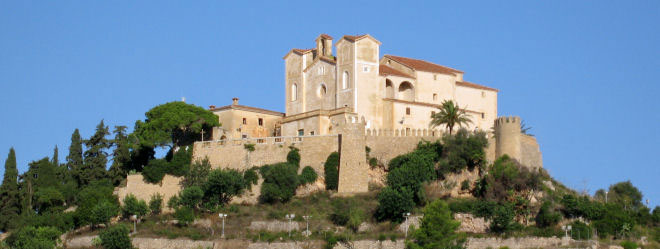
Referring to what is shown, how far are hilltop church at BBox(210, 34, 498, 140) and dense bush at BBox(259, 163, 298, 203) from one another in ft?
15.5

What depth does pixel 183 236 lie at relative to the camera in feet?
207

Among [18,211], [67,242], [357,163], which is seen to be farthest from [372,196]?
[18,211]

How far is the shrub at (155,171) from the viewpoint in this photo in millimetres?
69750

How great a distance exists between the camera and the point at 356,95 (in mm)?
70625

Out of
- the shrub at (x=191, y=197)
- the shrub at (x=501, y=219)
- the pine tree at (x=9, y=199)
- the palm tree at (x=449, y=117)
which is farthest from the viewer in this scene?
the pine tree at (x=9, y=199)

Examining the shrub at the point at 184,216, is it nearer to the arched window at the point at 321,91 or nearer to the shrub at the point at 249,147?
the shrub at the point at 249,147

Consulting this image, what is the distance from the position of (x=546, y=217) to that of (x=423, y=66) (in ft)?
57.9

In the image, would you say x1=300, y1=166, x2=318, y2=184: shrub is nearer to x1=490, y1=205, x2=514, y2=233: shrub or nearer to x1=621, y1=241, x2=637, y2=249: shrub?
x1=490, y1=205, x2=514, y2=233: shrub

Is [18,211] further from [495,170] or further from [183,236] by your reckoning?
[495,170]

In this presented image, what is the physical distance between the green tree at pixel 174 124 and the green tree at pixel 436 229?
18.6 metres

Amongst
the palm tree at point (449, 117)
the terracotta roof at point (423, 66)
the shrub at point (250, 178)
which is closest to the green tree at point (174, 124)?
the shrub at point (250, 178)

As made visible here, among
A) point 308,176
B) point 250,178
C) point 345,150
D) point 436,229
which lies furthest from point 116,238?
point 436,229

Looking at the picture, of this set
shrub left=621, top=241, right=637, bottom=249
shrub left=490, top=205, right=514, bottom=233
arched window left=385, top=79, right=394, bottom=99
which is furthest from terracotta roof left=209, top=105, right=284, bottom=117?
shrub left=621, top=241, right=637, bottom=249

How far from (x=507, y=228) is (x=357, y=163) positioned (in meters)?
9.95
